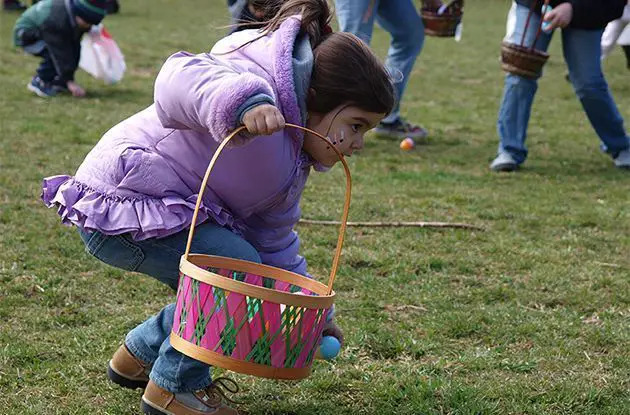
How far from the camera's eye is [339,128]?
2.49 metres

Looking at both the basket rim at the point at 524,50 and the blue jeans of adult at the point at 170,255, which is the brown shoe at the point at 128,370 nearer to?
the blue jeans of adult at the point at 170,255

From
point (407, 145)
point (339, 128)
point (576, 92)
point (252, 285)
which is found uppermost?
point (339, 128)

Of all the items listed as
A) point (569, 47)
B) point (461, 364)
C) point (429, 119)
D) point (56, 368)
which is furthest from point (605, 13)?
point (56, 368)

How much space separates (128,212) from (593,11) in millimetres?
3880

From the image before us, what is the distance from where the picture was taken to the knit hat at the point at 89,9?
7766 millimetres

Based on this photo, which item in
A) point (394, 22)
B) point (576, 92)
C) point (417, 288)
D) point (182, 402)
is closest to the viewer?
point (182, 402)

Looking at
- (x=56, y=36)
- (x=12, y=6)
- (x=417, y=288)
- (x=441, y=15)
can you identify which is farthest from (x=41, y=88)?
(x=12, y=6)

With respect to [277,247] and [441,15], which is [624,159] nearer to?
[441,15]

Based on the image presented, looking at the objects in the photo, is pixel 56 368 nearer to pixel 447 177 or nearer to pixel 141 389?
pixel 141 389

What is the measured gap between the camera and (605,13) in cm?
554

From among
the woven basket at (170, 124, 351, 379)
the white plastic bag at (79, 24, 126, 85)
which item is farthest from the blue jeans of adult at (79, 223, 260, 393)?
the white plastic bag at (79, 24, 126, 85)

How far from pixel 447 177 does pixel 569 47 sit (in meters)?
1.06

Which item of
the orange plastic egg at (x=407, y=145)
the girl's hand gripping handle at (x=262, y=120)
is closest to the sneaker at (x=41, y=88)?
the orange plastic egg at (x=407, y=145)

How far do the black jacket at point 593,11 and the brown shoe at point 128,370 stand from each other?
3668mm
